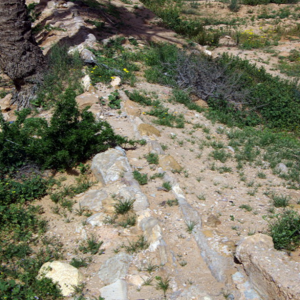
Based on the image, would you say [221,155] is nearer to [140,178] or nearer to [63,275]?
[140,178]

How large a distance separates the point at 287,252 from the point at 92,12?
1065 cm

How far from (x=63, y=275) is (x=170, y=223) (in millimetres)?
1320

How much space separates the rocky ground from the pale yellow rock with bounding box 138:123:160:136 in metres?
0.02

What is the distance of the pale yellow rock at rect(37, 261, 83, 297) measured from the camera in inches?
116

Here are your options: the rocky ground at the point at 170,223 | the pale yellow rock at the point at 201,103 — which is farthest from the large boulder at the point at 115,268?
the pale yellow rock at the point at 201,103

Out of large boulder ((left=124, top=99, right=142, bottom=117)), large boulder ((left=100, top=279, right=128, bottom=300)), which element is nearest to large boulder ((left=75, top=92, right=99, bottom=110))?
large boulder ((left=124, top=99, right=142, bottom=117))

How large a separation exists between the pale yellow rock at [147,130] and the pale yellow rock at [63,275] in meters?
2.94

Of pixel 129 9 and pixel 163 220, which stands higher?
pixel 129 9

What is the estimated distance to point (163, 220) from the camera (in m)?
3.80

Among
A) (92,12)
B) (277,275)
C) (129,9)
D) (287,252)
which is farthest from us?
(129,9)

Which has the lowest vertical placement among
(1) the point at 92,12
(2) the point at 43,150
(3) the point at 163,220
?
(3) the point at 163,220

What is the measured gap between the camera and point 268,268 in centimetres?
281

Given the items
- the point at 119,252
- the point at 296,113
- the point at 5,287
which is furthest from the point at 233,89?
the point at 5,287

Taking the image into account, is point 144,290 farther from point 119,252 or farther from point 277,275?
point 277,275
